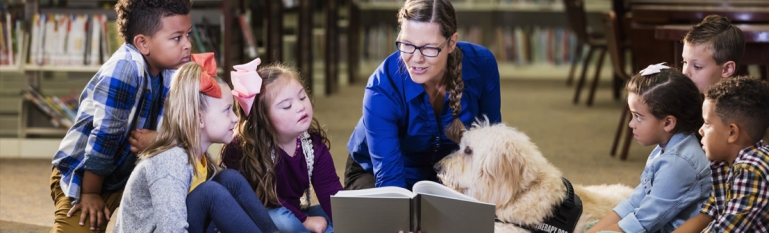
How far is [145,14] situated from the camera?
268 centimetres

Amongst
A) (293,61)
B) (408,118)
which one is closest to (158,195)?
(408,118)

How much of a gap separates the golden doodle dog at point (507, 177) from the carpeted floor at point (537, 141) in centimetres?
152

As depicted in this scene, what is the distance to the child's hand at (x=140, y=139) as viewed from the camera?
2.62 metres

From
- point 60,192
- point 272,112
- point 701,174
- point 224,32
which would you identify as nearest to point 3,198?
point 60,192

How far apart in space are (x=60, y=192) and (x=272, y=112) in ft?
2.38

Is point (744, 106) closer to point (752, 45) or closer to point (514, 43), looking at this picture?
point (752, 45)

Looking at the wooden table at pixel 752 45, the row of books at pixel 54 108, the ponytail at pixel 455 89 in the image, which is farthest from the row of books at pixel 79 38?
the wooden table at pixel 752 45

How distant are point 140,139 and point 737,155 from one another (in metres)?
1.69

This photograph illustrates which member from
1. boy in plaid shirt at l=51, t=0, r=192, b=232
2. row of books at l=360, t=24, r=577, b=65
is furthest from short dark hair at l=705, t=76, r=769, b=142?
row of books at l=360, t=24, r=577, b=65

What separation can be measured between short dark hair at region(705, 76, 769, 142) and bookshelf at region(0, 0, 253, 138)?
8.72 feet

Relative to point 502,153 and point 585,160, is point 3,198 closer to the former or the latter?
point 502,153

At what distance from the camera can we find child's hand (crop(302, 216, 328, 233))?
268cm

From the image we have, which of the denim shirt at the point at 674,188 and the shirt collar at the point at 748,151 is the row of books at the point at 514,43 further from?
the shirt collar at the point at 748,151

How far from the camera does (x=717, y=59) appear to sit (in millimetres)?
2707
